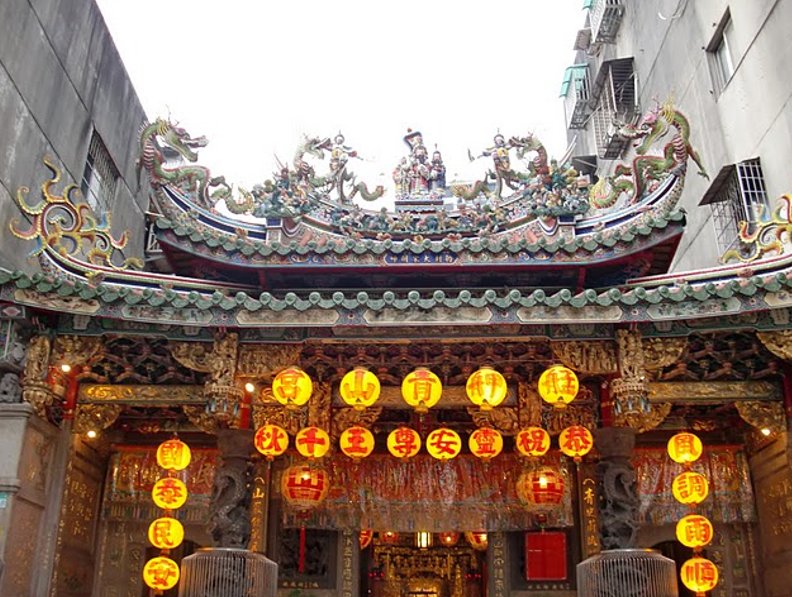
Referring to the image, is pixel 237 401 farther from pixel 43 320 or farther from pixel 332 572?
pixel 332 572

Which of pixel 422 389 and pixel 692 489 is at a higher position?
pixel 422 389

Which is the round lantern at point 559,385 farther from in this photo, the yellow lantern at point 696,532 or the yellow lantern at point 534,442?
the yellow lantern at point 696,532

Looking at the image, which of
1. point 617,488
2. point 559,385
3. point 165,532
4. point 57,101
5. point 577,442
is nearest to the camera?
point 559,385

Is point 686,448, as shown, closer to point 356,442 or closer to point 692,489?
point 692,489

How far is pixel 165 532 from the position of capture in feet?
32.3

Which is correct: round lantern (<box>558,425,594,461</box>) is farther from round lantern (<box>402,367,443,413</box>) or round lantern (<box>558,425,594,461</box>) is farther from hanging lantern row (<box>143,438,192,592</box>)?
hanging lantern row (<box>143,438,192,592</box>)

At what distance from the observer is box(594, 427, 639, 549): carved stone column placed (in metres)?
8.66

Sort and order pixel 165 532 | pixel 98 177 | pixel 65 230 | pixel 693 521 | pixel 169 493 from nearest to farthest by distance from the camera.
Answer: pixel 65 230
pixel 693 521
pixel 165 532
pixel 169 493
pixel 98 177

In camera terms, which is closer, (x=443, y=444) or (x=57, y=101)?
(x=443, y=444)

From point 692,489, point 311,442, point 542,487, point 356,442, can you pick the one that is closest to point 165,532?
point 311,442

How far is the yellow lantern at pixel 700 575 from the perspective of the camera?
945 cm

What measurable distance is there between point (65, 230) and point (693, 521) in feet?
28.9

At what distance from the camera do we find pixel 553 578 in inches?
412

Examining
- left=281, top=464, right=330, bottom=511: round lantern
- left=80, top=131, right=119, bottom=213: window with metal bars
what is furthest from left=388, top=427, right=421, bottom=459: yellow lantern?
left=80, top=131, right=119, bottom=213: window with metal bars
